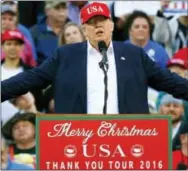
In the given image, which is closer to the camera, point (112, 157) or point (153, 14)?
point (112, 157)

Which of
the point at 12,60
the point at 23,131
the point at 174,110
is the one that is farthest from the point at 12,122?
the point at 174,110

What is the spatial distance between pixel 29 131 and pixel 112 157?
11.0ft

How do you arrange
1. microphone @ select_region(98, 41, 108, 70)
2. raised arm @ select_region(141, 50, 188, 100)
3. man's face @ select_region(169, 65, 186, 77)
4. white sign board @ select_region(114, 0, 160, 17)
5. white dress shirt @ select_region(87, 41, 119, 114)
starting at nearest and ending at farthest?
microphone @ select_region(98, 41, 108, 70) < white dress shirt @ select_region(87, 41, 119, 114) < raised arm @ select_region(141, 50, 188, 100) < man's face @ select_region(169, 65, 186, 77) < white sign board @ select_region(114, 0, 160, 17)

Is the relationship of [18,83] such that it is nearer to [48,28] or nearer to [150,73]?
[150,73]

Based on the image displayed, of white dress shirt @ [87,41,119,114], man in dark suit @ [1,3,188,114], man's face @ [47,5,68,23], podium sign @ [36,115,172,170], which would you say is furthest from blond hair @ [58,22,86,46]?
podium sign @ [36,115,172,170]

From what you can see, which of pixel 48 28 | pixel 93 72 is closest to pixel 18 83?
pixel 93 72

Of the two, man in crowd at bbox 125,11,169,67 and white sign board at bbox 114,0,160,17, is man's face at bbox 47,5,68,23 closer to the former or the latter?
white sign board at bbox 114,0,160,17

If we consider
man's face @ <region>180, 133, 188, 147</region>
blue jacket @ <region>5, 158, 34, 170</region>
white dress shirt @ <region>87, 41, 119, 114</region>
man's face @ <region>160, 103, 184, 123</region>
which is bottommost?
Result: blue jacket @ <region>5, 158, 34, 170</region>

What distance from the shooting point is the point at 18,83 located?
5199mm

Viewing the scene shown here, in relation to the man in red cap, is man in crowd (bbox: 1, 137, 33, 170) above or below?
below

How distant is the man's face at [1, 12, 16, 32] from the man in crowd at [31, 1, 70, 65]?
0.22 metres

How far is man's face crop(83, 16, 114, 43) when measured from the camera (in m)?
5.07

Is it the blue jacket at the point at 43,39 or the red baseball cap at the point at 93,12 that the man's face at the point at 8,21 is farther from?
the red baseball cap at the point at 93,12

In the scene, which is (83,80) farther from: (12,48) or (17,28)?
(17,28)
